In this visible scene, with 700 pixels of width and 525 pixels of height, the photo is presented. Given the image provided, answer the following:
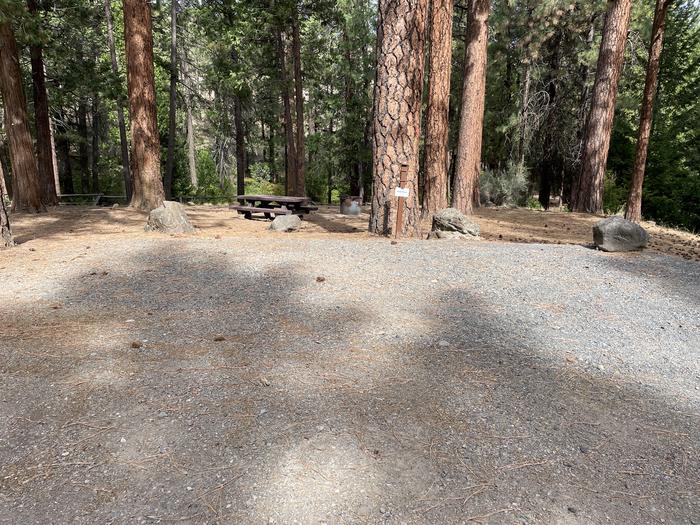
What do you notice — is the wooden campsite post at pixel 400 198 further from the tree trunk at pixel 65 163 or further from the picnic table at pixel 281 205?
the tree trunk at pixel 65 163

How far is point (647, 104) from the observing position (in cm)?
942

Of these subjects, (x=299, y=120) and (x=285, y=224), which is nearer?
(x=285, y=224)

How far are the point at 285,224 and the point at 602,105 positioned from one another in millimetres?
9329

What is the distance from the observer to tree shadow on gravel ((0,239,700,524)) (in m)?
1.96

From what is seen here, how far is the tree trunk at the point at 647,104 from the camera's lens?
29.8 ft

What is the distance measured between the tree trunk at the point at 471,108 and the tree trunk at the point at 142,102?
304 inches

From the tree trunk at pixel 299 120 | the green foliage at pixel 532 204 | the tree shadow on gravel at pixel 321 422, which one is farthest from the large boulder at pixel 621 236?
the green foliage at pixel 532 204

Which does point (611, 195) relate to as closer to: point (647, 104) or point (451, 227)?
point (647, 104)

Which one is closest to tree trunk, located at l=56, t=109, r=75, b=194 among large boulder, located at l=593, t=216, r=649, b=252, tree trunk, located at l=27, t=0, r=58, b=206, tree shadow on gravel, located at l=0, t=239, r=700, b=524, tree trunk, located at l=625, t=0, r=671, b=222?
tree trunk, located at l=27, t=0, r=58, b=206

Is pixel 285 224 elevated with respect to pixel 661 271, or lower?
elevated

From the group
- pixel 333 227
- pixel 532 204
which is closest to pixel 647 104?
pixel 333 227

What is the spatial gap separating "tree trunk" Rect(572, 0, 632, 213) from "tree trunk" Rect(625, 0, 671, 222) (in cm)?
194

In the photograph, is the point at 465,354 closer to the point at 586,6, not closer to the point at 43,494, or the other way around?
the point at 43,494

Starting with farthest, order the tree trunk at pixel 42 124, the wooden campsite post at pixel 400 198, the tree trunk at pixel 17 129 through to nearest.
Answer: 1. the tree trunk at pixel 42 124
2. the tree trunk at pixel 17 129
3. the wooden campsite post at pixel 400 198
